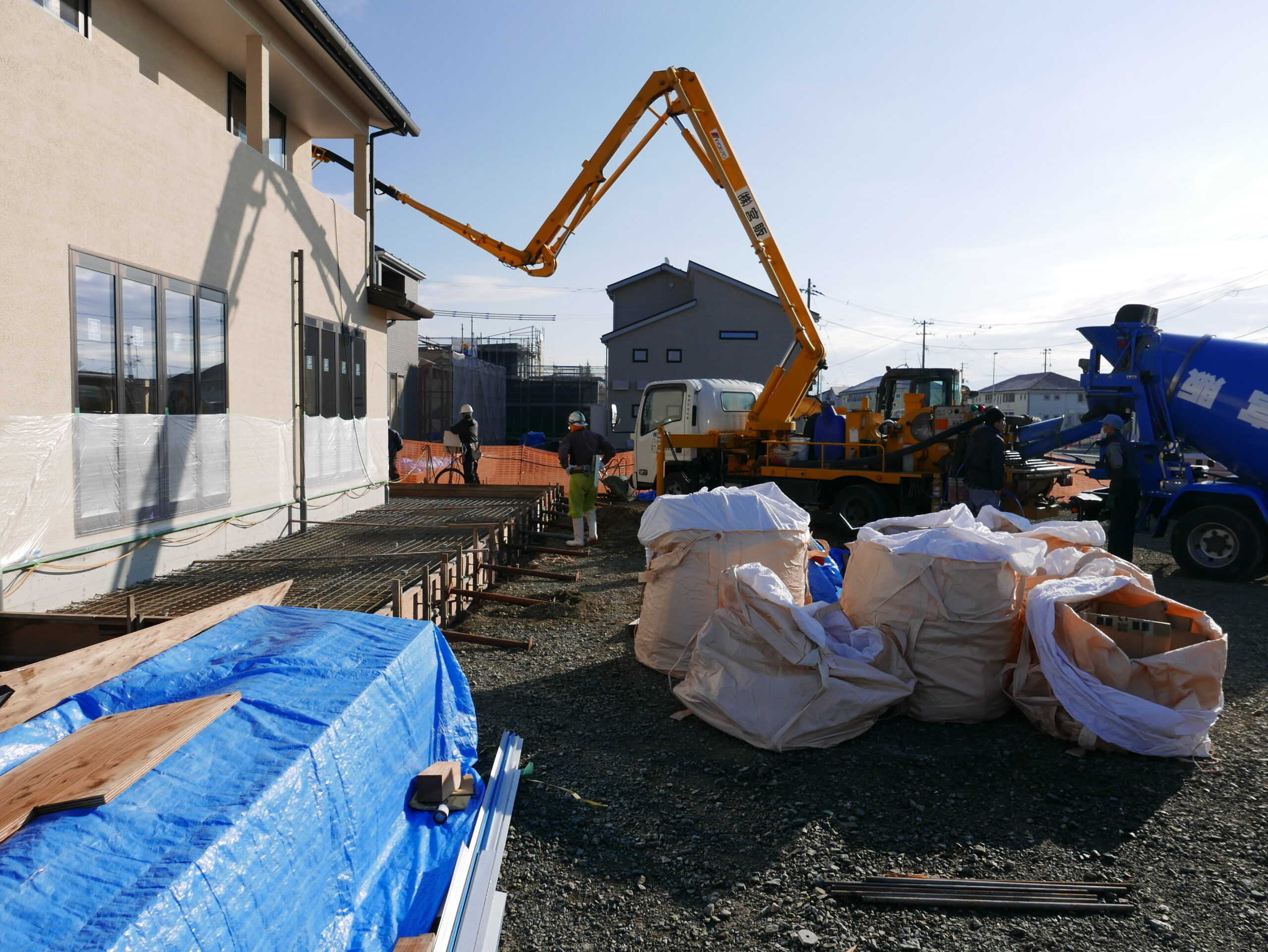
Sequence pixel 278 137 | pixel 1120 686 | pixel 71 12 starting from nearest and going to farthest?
pixel 1120 686 < pixel 71 12 < pixel 278 137

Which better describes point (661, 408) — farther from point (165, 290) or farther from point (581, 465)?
point (165, 290)

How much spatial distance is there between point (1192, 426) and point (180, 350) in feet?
36.3

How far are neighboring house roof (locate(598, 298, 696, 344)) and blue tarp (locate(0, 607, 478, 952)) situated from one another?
27991 millimetres

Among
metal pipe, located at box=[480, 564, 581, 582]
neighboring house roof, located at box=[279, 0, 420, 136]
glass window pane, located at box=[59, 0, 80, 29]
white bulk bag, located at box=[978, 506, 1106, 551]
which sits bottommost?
metal pipe, located at box=[480, 564, 581, 582]

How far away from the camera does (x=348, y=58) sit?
364 inches

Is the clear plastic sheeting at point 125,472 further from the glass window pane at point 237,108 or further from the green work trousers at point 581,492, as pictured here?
the glass window pane at point 237,108

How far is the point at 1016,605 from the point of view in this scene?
4879mm

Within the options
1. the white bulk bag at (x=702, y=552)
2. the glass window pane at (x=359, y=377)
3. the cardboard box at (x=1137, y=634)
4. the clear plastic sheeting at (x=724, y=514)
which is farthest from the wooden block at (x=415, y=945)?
the glass window pane at (x=359, y=377)

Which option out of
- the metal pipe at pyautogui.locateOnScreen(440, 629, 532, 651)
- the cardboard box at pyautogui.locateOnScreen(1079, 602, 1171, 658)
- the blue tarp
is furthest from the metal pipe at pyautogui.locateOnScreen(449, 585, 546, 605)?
the cardboard box at pyautogui.locateOnScreen(1079, 602, 1171, 658)

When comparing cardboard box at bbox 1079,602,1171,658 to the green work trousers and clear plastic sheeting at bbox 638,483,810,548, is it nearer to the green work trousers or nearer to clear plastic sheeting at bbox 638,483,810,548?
clear plastic sheeting at bbox 638,483,810,548

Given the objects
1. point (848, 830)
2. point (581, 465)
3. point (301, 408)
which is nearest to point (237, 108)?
point (301, 408)

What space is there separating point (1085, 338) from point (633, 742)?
8762 mm

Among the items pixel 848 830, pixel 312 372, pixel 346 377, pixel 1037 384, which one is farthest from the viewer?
pixel 1037 384

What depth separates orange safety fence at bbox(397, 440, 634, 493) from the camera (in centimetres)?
1745
